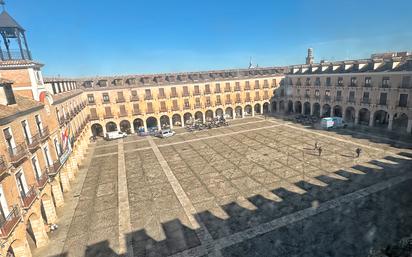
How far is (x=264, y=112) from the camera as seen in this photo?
203 feet

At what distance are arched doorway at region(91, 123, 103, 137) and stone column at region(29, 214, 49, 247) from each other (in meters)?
34.0

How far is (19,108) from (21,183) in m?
6.04

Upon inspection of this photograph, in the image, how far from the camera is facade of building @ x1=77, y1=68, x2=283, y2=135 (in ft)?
153

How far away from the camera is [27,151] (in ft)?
56.6

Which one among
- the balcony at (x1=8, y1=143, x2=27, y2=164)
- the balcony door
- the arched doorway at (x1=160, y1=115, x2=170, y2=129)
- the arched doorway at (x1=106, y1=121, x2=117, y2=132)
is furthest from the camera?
the arched doorway at (x1=160, y1=115, x2=170, y2=129)

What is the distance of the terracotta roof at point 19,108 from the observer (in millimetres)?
15434

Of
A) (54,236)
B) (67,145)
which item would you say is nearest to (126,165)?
(67,145)

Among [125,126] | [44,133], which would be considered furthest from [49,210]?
[125,126]

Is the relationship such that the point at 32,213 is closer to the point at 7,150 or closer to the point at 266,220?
the point at 7,150

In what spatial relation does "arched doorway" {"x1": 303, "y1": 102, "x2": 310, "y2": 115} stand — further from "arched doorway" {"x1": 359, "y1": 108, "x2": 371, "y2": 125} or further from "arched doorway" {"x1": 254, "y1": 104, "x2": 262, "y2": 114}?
"arched doorway" {"x1": 359, "y1": 108, "x2": 371, "y2": 125}

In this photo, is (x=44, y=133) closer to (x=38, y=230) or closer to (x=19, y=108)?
(x=19, y=108)

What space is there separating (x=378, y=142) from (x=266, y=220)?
2583 centimetres

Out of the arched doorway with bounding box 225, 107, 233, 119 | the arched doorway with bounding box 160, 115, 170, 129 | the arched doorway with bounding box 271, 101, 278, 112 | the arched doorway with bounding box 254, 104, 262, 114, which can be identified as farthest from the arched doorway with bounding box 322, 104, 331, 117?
the arched doorway with bounding box 160, 115, 170, 129

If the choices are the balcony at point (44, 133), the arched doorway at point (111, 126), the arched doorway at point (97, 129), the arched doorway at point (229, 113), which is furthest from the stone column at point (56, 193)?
the arched doorway at point (229, 113)
